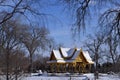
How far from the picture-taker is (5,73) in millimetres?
16938

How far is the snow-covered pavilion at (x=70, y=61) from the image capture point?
197ft

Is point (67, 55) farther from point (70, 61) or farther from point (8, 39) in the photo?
point (8, 39)

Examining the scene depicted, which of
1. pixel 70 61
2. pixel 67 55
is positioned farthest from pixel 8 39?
pixel 67 55

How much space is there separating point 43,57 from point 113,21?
67.9 meters

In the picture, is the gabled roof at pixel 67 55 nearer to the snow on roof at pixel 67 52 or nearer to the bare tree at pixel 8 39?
the snow on roof at pixel 67 52

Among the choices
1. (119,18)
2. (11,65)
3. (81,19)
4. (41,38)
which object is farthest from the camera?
(41,38)

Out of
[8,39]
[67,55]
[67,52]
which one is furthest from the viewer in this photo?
[67,52]

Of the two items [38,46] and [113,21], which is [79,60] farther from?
[113,21]

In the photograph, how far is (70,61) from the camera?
59.8m

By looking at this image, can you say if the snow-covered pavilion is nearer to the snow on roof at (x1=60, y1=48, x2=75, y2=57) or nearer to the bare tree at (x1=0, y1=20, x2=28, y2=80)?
the snow on roof at (x1=60, y1=48, x2=75, y2=57)

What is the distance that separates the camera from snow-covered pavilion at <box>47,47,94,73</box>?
6009 centimetres

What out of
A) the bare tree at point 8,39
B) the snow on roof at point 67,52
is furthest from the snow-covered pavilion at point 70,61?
the bare tree at point 8,39

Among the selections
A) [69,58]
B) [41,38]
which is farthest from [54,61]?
[41,38]

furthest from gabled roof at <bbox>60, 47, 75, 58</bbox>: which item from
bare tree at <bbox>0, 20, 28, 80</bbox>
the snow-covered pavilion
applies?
bare tree at <bbox>0, 20, 28, 80</bbox>
